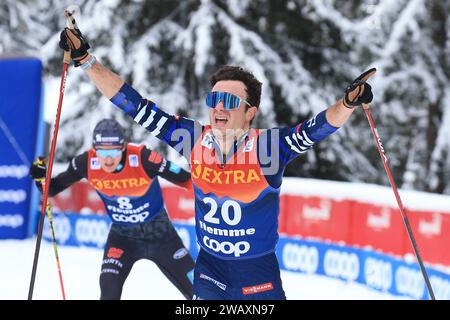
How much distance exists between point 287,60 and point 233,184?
36.9ft

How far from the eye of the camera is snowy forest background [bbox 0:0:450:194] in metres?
13.0

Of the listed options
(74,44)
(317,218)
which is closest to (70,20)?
(74,44)

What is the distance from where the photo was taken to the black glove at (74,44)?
3.45m

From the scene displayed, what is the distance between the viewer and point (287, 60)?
47.4ft

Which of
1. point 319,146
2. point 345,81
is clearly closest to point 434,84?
point 345,81

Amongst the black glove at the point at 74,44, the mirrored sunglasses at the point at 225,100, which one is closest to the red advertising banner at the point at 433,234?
the mirrored sunglasses at the point at 225,100

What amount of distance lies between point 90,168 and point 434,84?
1051 cm

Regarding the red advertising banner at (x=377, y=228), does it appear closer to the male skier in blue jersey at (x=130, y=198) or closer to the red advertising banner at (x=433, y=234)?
the red advertising banner at (x=433, y=234)

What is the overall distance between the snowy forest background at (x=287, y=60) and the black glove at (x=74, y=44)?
8.96m

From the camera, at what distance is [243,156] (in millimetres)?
3545

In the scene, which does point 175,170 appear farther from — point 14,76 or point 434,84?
point 434,84

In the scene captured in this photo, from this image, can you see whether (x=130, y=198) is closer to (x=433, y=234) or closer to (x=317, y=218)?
(x=433, y=234)

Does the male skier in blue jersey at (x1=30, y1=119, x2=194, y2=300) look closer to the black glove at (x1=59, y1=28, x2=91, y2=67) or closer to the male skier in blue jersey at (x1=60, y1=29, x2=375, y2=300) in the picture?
the male skier in blue jersey at (x1=60, y1=29, x2=375, y2=300)
